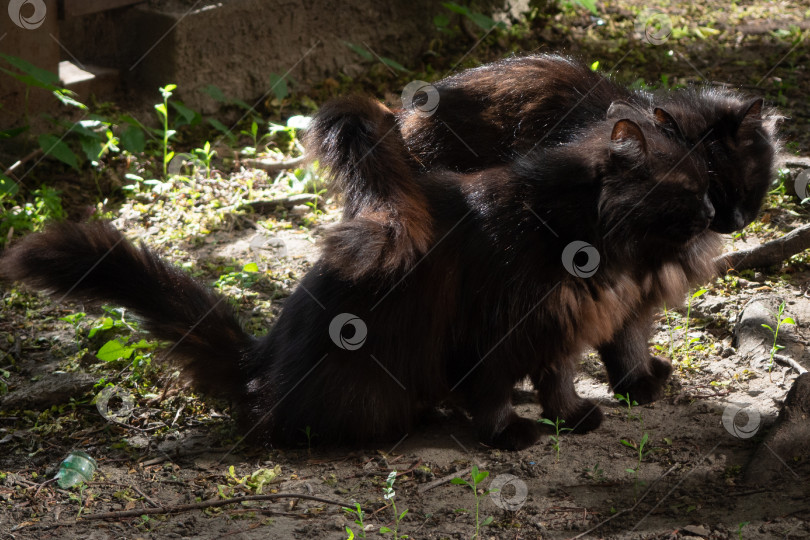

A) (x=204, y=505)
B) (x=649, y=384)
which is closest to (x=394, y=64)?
(x=649, y=384)

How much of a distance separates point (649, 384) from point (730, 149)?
3.46ft

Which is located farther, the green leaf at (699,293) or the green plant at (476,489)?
the green leaf at (699,293)

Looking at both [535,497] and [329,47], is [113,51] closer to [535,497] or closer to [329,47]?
[329,47]

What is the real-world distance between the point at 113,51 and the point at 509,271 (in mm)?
3813

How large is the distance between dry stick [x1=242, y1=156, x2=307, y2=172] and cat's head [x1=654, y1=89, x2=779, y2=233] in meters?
2.81

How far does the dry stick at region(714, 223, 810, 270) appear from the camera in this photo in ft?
15.2

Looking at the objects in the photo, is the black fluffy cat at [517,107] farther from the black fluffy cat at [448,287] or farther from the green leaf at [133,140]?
the green leaf at [133,140]

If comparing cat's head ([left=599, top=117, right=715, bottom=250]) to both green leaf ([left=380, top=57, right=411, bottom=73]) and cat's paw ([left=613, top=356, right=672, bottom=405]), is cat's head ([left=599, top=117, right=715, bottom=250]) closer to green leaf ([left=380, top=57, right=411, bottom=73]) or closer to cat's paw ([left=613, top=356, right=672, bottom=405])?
cat's paw ([left=613, top=356, right=672, bottom=405])

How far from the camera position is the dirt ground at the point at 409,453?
3104 millimetres

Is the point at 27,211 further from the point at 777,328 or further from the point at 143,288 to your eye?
the point at 777,328

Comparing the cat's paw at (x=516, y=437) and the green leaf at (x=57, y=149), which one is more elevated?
the green leaf at (x=57, y=149)

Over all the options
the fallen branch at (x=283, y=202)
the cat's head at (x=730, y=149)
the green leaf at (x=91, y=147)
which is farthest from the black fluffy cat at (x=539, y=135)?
the green leaf at (x=91, y=147)

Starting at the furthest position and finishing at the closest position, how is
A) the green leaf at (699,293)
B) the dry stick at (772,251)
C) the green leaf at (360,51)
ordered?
1. the green leaf at (360,51)
2. the dry stick at (772,251)
3. the green leaf at (699,293)

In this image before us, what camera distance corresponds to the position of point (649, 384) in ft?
12.9
